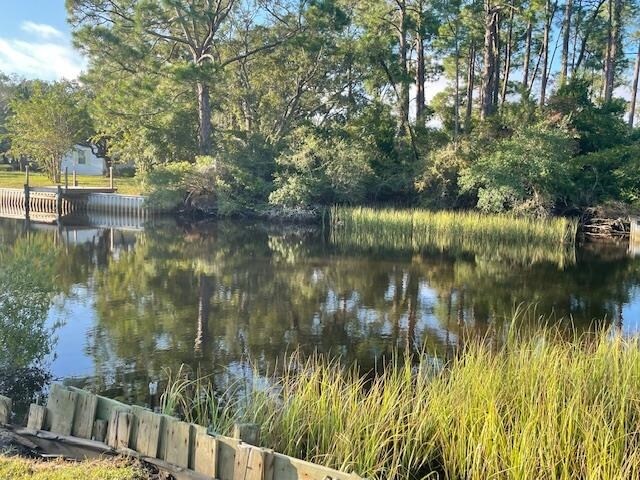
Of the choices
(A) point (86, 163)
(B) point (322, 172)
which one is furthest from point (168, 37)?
(A) point (86, 163)

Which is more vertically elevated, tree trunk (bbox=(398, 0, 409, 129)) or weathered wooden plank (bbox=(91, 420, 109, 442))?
tree trunk (bbox=(398, 0, 409, 129))

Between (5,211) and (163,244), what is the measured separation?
16.1 meters

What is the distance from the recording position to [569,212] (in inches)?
1013

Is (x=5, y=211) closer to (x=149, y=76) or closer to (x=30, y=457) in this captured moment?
(x=149, y=76)

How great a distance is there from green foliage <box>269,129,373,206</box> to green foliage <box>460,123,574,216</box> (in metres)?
5.23

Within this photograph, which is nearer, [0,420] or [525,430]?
[525,430]

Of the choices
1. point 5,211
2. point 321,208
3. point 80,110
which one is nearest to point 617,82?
point 321,208

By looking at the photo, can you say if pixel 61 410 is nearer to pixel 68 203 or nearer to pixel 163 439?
pixel 163 439

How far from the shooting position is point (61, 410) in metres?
4.71

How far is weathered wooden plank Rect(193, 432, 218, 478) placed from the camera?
3998 millimetres

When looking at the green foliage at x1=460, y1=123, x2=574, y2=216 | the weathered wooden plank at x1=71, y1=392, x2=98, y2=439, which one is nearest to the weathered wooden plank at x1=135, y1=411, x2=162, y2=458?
the weathered wooden plank at x1=71, y1=392, x2=98, y2=439

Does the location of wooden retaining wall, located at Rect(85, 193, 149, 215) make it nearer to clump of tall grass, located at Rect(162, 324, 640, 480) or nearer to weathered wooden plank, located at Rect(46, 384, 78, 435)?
weathered wooden plank, located at Rect(46, 384, 78, 435)

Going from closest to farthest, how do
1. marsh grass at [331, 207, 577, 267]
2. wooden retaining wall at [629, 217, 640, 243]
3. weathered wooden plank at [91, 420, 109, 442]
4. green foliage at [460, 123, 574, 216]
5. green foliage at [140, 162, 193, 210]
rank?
weathered wooden plank at [91, 420, 109, 442], marsh grass at [331, 207, 577, 267], wooden retaining wall at [629, 217, 640, 243], green foliage at [460, 123, 574, 216], green foliage at [140, 162, 193, 210]

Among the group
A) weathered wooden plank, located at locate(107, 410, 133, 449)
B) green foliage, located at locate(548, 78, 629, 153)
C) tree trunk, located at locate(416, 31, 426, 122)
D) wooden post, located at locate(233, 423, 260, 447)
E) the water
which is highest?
tree trunk, located at locate(416, 31, 426, 122)
